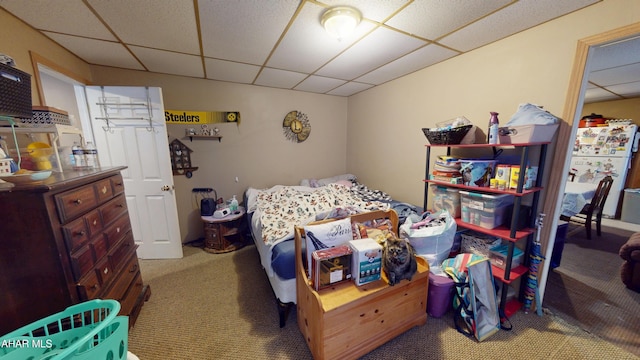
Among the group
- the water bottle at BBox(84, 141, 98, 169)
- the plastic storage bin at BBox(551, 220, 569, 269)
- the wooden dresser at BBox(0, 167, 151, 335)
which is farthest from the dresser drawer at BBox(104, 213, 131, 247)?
the plastic storage bin at BBox(551, 220, 569, 269)

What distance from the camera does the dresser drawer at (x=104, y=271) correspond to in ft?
4.54

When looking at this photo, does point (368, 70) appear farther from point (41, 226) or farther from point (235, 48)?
point (41, 226)

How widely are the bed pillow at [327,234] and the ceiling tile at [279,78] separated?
6.72ft

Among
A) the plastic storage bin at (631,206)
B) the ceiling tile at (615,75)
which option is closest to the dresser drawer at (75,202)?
the ceiling tile at (615,75)

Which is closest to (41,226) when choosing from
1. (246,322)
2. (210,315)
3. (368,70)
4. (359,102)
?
(210,315)

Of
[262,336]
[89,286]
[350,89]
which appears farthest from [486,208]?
[89,286]

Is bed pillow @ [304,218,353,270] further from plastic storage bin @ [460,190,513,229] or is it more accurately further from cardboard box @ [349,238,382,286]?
plastic storage bin @ [460,190,513,229]

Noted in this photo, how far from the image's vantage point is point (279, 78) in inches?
117

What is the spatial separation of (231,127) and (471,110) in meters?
3.04

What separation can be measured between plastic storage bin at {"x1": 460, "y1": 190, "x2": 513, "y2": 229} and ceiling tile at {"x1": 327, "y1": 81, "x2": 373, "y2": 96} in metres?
2.17

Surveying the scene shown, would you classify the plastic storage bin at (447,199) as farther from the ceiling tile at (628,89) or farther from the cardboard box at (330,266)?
the ceiling tile at (628,89)

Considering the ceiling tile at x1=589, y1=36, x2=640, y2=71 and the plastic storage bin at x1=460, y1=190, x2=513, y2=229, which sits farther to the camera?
the ceiling tile at x1=589, y1=36, x2=640, y2=71

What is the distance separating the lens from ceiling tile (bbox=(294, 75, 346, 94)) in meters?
3.01

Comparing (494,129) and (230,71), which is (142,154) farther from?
(494,129)
